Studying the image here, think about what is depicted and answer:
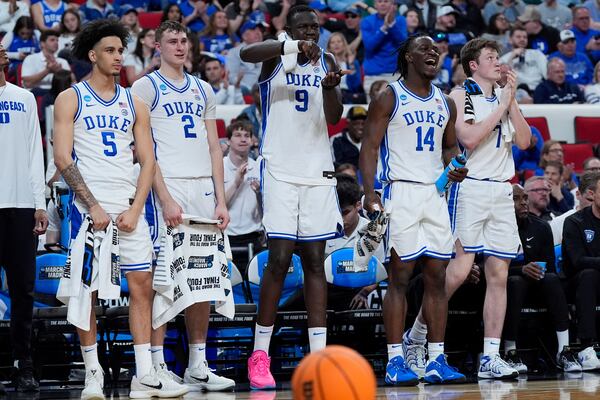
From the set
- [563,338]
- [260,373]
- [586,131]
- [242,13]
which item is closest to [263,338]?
[260,373]

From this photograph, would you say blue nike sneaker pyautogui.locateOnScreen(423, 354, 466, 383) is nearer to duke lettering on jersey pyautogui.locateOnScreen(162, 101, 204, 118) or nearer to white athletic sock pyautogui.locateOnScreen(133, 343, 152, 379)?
white athletic sock pyautogui.locateOnScreen(133, 343, 152, 379)

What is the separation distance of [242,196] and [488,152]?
9.54ft

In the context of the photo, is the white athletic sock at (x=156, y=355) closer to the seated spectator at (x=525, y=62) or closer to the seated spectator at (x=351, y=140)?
the seated spectator at (x=351, y=140)

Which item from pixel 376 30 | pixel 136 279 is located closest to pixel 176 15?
pixel 376 30

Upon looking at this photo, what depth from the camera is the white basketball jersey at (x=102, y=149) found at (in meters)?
7.16

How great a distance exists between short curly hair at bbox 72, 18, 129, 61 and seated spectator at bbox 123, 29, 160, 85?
690cm

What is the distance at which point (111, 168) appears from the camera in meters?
7.21

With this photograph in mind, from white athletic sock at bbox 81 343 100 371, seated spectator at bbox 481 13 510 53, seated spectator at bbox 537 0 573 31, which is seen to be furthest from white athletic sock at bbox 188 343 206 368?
seated spectator at bbox 537 0 573 31

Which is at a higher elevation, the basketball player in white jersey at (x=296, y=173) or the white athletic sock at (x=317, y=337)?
the basketball player in white jersey at (x=296, y=173)

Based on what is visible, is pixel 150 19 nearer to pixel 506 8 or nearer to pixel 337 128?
pixel 337 128

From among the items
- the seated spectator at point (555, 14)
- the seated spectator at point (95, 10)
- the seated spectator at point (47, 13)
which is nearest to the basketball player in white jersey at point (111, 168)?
the seated spectator at point (47, 13)

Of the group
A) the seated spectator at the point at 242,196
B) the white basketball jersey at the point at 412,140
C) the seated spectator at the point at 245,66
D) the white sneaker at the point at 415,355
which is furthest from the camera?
the seated spectator at the point at 245,66

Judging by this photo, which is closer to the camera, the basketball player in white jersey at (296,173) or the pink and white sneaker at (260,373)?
the pink and white sneaker at (260,373)

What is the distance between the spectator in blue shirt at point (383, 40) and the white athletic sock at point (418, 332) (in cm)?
766
